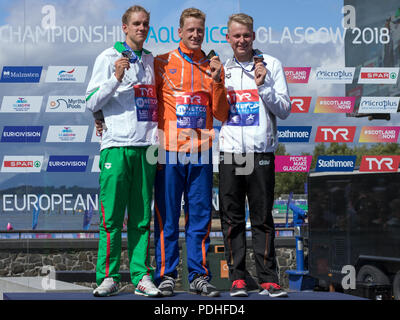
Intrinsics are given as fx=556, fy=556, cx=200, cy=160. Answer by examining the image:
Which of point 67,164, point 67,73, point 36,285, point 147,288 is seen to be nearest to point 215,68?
point 147,288

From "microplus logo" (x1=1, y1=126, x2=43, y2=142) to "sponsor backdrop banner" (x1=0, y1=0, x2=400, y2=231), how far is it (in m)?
0.01

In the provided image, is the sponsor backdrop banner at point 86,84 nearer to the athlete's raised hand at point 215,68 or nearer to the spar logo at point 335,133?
the spar logo at point 335,133

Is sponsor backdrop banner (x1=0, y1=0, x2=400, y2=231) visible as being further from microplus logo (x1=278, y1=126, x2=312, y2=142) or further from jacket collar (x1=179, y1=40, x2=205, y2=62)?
jacket collar (x1=179, y1=40, x2=205, y2=62)

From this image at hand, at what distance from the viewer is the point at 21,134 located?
6.13 m

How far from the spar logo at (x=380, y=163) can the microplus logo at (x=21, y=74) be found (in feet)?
12.2

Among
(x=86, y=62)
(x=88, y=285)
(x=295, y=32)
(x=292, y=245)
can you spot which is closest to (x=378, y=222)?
(x=292, y=245)

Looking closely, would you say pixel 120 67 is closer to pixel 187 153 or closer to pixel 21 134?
pixel 187 153

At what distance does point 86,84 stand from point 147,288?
11.2 feet

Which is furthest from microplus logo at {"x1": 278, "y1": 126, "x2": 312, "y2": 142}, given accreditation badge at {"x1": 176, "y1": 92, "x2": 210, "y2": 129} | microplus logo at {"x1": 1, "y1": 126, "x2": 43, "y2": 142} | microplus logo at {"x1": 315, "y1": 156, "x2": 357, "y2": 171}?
accreditation badge at {"x1": 176, "y1": 92, "x2": 210, "y2": 129}

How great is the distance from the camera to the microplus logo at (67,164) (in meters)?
6.07

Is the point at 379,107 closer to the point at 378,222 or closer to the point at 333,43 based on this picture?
the point at 333,43

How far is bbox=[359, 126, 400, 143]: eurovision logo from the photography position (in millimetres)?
6074

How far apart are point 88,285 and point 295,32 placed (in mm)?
3568

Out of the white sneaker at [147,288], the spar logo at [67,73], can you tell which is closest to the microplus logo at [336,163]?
the spar logo at [67,73]
